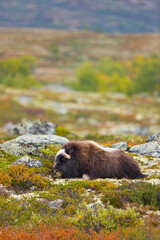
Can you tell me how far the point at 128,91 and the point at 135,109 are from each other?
4140 centimetres

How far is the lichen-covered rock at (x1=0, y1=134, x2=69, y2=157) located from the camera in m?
13.3

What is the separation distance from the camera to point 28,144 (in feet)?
47.9

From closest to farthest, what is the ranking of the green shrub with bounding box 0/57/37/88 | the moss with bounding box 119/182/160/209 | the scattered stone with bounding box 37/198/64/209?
the scattered stone with bounding box 37/198/64/209 → the moss with bounding box 119/182/160/209 → the green shrub with bounding box 0/57/37/88

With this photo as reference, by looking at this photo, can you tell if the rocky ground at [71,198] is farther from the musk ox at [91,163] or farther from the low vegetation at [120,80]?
the low vegetation at [120,80]

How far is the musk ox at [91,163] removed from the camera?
11.9m

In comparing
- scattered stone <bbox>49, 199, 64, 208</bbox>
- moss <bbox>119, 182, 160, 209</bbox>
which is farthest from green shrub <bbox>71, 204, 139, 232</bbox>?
moss <bbox>119, 182, 160, 209</bbox>

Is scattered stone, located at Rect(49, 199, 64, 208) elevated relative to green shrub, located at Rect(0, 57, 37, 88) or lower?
elevated

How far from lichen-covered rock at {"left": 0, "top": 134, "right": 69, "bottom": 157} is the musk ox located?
77.5 inches

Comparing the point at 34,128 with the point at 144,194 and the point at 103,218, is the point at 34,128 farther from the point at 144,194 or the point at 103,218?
the point at 103,218

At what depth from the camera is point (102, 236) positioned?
6.98 meters

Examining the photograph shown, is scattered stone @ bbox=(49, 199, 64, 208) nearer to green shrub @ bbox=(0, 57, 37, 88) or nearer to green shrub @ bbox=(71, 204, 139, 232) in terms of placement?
green shrub @ bbox=(71, 204, 139, 232)

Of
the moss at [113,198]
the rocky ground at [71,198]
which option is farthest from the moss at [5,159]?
the moss at [113,198]

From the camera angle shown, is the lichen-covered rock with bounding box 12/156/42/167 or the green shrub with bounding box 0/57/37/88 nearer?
the lichen-covered rock with bounding box 12/156/42/167

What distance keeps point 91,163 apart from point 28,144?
12.7ft
